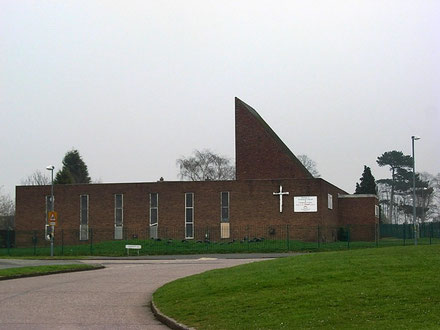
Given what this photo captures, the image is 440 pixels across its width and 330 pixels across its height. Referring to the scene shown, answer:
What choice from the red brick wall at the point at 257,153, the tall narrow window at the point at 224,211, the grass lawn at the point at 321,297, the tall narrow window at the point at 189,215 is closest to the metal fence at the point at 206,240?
the tall narrow window at the point at 224,211

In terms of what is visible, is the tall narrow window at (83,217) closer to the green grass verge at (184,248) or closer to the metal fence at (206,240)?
the metal fence at (206,240)

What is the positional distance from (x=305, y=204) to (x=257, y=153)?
761 centimetres

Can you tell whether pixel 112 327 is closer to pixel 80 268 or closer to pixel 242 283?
pixel 242 283

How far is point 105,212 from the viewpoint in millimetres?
61500

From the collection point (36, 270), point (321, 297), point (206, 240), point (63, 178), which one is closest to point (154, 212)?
point (206, 240)

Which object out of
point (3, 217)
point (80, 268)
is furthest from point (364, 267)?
point (3, 217)

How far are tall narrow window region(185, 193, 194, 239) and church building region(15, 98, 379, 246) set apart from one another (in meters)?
0.02

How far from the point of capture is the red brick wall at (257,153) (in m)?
63.1

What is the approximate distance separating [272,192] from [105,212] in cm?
1425

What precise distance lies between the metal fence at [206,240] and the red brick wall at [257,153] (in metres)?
6.32

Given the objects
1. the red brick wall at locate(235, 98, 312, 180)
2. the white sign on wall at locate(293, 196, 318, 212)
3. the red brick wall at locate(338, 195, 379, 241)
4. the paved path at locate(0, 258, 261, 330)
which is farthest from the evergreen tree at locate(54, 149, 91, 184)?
the paved path at locate(0, 258, 261, 330)

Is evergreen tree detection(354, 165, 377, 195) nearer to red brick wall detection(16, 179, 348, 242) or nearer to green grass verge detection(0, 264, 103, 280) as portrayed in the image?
red brick wall detection(16, 179, 348, 242)

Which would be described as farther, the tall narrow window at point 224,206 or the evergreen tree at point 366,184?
the evergreen tree at point 366,184

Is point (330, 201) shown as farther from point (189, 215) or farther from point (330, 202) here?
point (189, 215)
